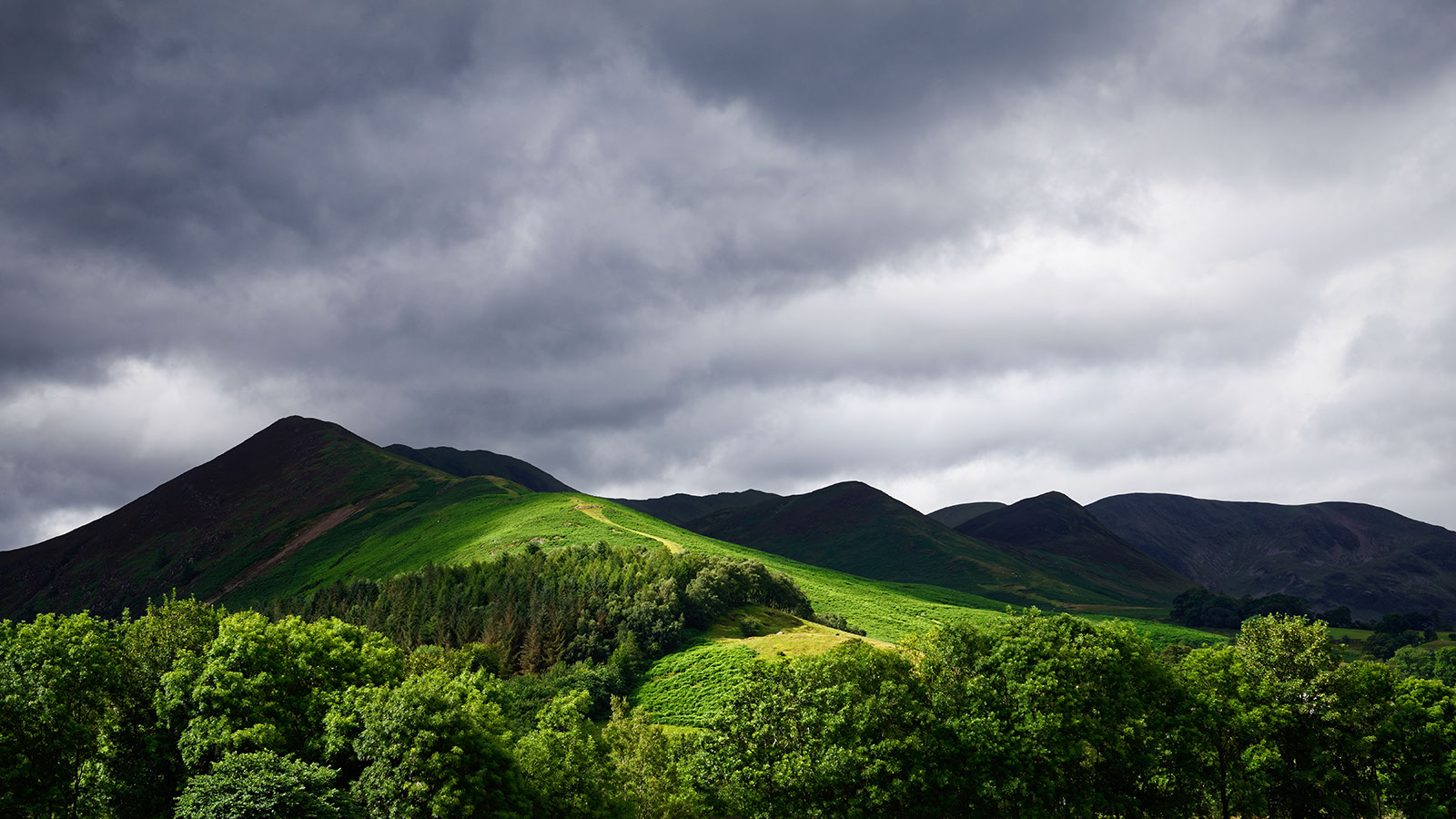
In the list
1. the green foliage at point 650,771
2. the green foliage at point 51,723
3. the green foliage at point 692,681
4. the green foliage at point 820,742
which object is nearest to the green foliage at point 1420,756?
the green foliage at point 820,742

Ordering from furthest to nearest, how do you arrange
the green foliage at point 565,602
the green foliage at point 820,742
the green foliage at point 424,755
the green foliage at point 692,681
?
Result: the green foliage at point 565,602 < the green foliage at point 692,681 < the green foliage at point 820,742 < the green foliage at point 424,755

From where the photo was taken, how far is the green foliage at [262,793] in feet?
119

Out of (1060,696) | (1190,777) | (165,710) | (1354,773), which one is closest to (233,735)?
(165,710)

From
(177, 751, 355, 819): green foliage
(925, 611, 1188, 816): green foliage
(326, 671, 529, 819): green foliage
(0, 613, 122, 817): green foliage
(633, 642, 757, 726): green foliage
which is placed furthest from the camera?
(633, 642, 757, 726): green foliage

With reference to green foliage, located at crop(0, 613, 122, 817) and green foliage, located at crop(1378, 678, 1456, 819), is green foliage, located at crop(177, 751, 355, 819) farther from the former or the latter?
green foliage, located at crop(1378, 678, 1456, 819)

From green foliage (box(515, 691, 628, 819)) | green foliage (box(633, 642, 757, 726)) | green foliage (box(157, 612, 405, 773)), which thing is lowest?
green foliage (box(633, 642, 757, 726))

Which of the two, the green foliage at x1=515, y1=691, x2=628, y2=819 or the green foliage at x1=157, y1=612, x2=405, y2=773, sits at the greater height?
the green foliage at x1=157, y1=612, x2=405, y2=773

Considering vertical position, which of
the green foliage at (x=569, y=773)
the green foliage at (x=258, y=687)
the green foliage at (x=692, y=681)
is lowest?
the green foliage at (x=692, y=681)

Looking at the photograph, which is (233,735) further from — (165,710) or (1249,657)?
(1249,657)

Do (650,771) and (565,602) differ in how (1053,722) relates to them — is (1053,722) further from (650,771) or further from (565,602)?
(565,602)

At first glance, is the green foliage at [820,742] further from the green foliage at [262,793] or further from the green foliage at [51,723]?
the green foliage at [51,723]

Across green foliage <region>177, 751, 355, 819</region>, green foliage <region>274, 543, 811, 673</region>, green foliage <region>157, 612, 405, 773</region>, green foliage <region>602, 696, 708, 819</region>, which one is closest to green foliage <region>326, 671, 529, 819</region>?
green foliage <region>177, 751, 355, 819</region>

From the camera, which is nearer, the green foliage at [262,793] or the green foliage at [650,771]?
the green foliage at [262,793]

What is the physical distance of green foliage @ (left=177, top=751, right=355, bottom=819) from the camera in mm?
36406
